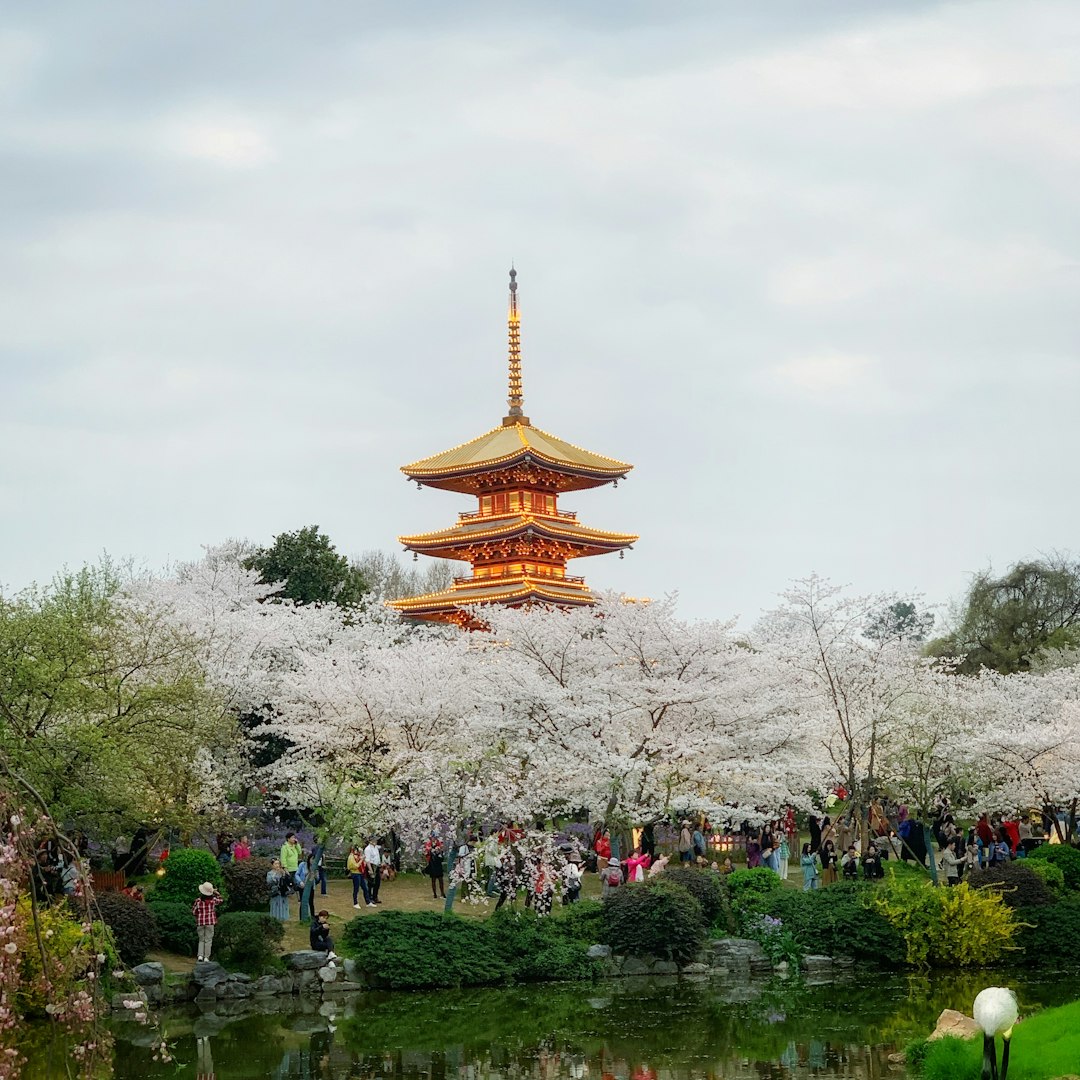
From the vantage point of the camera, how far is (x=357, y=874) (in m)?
30.5

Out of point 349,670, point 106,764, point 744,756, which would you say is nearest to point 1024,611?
point 744,756

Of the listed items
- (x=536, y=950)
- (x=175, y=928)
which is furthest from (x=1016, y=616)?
(x=175, y=928)

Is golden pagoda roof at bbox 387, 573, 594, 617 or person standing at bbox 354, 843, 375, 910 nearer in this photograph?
person standing at bbox 354, 843, 375, 910

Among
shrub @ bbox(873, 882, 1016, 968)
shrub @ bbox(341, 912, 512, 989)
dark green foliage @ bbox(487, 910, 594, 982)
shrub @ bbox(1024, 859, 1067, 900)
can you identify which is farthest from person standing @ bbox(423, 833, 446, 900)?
shrub @ bbox(1024, 859, 1067, 900)

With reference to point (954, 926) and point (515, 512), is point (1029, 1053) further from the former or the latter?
point (515, 512)

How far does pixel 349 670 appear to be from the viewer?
38031 mm

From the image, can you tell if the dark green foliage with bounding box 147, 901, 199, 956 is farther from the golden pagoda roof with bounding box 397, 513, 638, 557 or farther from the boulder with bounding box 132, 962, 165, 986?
the golden pagoda roof with bounding box 397, 513, 638, 557

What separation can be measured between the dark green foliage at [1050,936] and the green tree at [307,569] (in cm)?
3288

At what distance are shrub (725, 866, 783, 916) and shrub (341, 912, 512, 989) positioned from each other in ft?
17.4

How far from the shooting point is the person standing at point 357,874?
30.6m

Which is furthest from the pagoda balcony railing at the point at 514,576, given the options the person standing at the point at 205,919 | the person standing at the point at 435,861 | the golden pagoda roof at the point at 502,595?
the person standing at the point at 205,919

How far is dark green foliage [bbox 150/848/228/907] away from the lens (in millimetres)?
27641

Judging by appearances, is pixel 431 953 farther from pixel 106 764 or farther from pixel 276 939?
pixel 106 764

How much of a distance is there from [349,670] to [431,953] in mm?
12414
